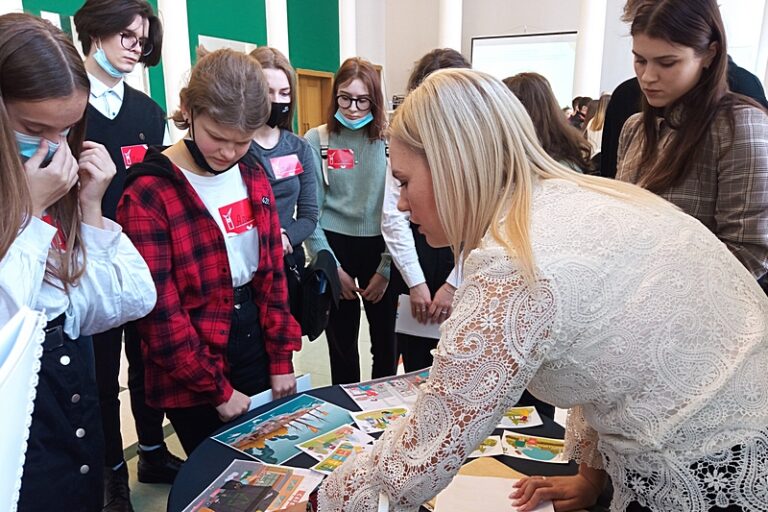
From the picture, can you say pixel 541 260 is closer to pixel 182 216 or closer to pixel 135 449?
pixel 182 216

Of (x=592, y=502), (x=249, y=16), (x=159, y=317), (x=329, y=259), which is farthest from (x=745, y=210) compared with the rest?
(x=249, y=16)

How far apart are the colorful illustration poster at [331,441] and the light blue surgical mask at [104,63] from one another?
5.03 ft

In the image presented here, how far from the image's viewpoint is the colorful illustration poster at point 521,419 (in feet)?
4.29

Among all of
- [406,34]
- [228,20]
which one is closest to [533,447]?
[228,20]

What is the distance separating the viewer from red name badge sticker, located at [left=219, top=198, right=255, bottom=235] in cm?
154

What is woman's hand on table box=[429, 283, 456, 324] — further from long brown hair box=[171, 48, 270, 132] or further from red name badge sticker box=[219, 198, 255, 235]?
long brown hair box=[171, 48, 270, 132]

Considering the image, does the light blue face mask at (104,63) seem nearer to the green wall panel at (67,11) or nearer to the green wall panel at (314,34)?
the green wall panel at (67,11)

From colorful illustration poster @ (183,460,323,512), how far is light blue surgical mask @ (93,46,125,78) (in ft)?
5.00

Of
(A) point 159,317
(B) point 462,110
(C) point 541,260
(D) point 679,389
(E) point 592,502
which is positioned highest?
(B) point 462,110

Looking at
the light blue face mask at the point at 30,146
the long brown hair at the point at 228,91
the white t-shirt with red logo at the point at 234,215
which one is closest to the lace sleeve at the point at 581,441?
the white t-shirt with red logo at the point at 234,215

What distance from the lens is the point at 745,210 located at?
140 centimetres

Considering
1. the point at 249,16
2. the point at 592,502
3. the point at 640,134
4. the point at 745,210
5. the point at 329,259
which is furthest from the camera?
the point at 249,16

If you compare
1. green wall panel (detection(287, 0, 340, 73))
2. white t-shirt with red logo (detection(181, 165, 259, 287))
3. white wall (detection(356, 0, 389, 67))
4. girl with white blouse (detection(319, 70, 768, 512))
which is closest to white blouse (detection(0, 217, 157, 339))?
white t-shirt with red logo (detection(181, 165, 259, 287))

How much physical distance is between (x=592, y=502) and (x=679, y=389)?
0.42 meters
